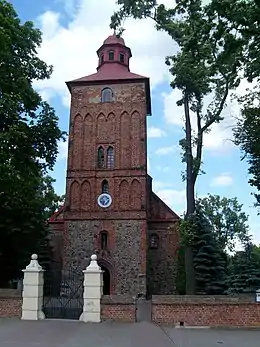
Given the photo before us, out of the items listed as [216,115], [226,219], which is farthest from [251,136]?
[226,219]

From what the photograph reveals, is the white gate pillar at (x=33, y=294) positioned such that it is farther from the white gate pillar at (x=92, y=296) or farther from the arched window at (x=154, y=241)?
the arched window at (x=154, y=241)

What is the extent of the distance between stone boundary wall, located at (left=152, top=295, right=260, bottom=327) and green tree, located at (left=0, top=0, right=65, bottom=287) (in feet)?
24.4

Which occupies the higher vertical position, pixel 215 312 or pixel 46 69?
pixel 46 69

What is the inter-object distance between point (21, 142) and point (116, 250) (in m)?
11.0

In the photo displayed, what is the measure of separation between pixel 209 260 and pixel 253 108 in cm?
989

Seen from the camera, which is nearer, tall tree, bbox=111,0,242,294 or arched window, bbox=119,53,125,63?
tall tree, bbox=111,0,242,294

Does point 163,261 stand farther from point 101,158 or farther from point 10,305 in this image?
point 10,305

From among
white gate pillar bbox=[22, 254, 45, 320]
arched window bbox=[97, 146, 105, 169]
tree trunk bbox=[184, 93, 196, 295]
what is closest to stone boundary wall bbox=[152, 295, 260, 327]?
white gate pillar bbox=[22, 254, 45, 320]

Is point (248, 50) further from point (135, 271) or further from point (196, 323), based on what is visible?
point (135, 271)

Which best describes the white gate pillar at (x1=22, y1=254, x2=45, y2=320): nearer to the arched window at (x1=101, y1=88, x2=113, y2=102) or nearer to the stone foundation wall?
the stone foundation wall

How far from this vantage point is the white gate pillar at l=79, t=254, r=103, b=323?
1279cm

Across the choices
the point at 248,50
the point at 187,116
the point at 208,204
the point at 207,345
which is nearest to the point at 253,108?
the point at 187,116

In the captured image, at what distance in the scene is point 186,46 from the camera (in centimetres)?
943

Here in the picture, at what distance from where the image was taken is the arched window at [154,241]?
91.6ft
